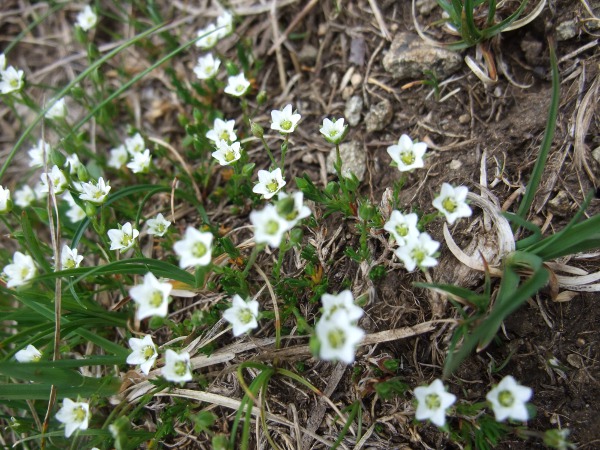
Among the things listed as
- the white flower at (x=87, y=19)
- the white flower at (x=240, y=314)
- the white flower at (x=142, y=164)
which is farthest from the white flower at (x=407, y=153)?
the white flower at (x=87, y=19)

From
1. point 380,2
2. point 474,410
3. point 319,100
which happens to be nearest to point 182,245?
point 474,410

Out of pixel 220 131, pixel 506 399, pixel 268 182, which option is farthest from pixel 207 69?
pixel 506 399

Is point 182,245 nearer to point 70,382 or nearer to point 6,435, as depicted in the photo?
point 70,382

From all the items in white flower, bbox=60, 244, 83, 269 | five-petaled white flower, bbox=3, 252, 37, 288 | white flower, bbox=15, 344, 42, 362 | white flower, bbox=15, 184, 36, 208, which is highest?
white flower, bbox=15, 184, 36, 208

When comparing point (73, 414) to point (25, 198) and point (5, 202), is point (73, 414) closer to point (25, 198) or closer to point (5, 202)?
point (5, 202)

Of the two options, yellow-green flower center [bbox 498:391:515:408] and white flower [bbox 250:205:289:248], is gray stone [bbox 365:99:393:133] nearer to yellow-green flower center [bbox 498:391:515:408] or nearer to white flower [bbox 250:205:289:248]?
→ white flower [bbox 250:205:289:248]

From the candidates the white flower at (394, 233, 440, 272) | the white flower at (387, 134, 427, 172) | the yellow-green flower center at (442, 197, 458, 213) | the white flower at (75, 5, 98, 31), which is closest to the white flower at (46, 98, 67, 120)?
the white flower at (75, 5, 98, 31)
